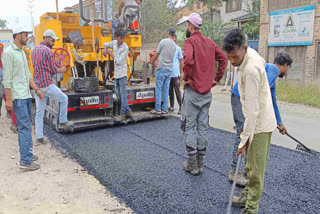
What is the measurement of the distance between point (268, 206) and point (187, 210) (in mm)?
818

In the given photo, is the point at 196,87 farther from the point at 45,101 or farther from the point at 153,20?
the point at 153,20

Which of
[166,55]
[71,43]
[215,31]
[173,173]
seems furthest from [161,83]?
[215,31]

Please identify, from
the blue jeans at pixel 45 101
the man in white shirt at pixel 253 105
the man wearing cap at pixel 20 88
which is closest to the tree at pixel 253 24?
the blue jeans at pixel 45 101

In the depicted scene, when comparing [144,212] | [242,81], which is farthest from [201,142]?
[242,81]

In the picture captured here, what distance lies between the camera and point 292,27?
34.5 ft

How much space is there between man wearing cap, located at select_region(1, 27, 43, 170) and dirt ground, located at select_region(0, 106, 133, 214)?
253 mm

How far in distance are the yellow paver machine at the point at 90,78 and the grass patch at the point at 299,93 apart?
4.76 metres

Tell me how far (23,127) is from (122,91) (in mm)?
2249

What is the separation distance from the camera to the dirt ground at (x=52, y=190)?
2906mm

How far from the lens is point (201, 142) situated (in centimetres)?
362

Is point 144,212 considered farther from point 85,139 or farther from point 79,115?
point 79,115

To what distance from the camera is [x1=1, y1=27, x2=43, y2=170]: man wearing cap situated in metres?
3.68

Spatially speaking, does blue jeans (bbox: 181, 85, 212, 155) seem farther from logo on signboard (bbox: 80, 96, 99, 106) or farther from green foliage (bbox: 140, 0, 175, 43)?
green foliage (bbox: 140, 0, 175, 43)

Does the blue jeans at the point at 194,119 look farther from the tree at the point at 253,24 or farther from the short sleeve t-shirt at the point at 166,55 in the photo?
the tree at the point at 253,24
